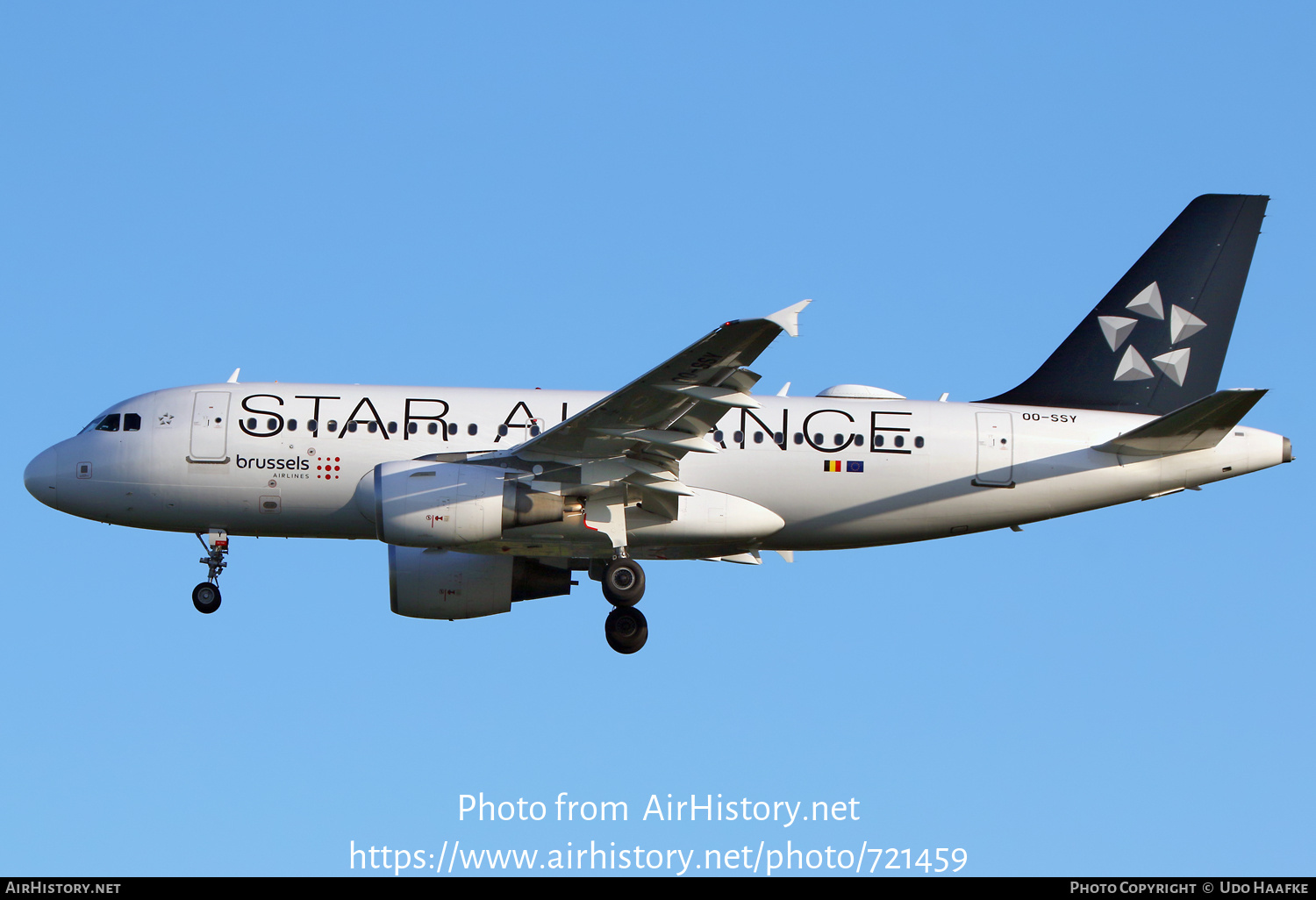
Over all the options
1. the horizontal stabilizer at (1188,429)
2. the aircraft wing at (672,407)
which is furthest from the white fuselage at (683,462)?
the aircraft wing at (672,407)

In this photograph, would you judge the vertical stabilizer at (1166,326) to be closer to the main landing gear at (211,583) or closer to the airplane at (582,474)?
the airplane at (582,474)

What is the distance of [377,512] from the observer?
26.3 meters

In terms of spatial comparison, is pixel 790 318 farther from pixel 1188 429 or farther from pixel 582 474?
pixel 1188 429

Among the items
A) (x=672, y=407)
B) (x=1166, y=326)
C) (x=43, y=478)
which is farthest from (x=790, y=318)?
(x=43, y=478)

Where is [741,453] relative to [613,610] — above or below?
above

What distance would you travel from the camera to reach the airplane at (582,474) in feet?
88.1

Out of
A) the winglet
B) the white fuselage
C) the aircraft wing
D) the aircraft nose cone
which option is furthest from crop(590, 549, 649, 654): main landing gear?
the aircraft nose cone

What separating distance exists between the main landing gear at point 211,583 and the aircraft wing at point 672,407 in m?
6.25

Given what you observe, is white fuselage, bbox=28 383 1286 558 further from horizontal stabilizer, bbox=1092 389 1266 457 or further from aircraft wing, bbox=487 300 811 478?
aircraft wing, bbox=487 300 811 478

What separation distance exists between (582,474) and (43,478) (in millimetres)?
10958

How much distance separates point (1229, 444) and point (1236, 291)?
14.4 ft
